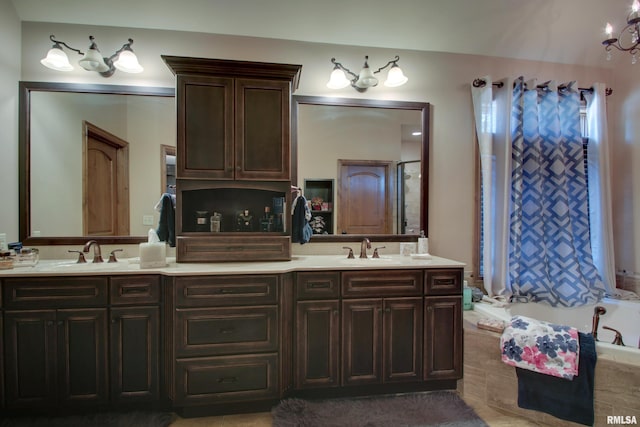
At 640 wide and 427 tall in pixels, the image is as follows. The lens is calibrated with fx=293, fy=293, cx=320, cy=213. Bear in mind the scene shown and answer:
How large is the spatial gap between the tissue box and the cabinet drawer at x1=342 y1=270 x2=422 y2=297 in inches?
45.7

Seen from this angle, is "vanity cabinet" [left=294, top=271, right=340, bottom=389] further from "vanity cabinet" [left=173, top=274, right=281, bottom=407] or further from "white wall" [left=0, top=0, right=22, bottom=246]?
"white wall" [left=0, top=0, right=22, bottom=246]

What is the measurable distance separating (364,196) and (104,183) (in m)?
2.00

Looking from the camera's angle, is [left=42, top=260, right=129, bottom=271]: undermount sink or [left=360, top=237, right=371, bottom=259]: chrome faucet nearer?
[left=42, top=260, right=129, bottom=271]: undermount sink

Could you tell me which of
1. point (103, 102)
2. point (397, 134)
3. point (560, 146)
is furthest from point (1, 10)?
point (560, 146)

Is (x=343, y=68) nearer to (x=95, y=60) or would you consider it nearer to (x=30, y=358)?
(x=95, y=60)

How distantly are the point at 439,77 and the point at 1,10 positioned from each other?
10.7 ft

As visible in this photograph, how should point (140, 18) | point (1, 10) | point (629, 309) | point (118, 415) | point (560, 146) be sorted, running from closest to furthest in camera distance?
point (118, 415)
point (1, 10)
point (140, 18)
point (629, 309)
point (560, 146)

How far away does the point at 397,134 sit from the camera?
2.47m

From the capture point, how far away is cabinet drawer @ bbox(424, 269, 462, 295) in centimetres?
200

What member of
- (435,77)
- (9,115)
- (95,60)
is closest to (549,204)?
(435,77)

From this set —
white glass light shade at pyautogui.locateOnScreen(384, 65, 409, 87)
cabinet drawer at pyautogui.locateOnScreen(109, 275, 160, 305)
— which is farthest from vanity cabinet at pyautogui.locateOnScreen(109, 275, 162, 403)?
white glass light shade at pyautogui.locateOnScreen(384, 65, 409, 87)

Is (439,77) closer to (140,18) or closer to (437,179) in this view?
(437,179)

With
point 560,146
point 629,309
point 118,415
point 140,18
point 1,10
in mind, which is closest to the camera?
point 118,415

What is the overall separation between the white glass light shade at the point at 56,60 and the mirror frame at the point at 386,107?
1.64 metres
